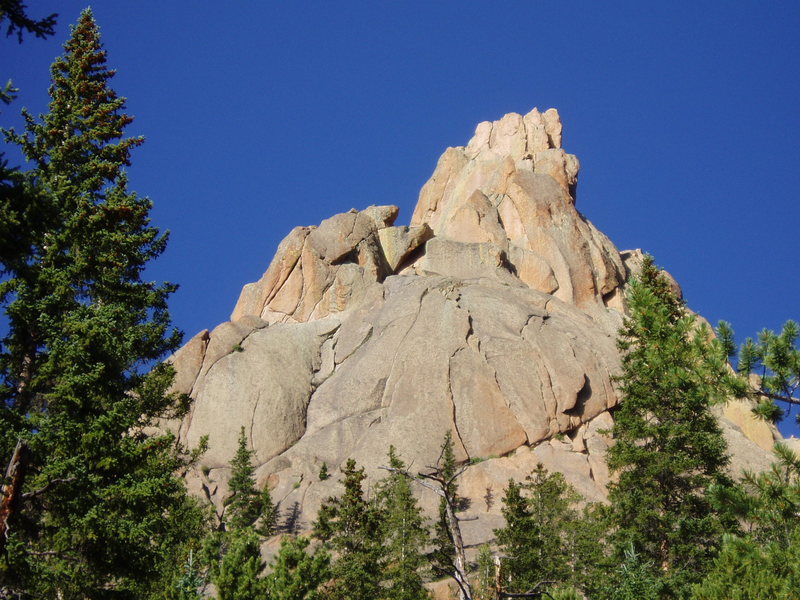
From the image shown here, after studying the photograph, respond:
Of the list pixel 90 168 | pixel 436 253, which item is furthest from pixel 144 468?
pixel 436 253

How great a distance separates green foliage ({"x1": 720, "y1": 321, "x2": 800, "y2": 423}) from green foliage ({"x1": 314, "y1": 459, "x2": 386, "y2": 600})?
78.5 feet

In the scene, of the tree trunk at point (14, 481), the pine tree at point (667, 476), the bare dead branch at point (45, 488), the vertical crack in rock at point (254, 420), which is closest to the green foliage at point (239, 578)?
the bare dead branch at point (45, 488)

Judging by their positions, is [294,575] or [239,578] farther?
[294,575]

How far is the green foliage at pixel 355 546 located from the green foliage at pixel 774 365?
23.9 meters

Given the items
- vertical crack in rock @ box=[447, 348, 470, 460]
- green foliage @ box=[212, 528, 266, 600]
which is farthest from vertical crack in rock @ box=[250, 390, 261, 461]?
green foliage @ box=[212, 528, 266, 600]

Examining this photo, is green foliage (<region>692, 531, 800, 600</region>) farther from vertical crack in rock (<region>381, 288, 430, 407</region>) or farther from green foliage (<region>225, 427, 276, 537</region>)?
vertical crack in rock (<region>381, 288, 430, 407</region>)

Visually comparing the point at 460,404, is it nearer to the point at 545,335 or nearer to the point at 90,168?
the point at 545,335

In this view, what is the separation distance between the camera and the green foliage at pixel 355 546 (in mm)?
38562

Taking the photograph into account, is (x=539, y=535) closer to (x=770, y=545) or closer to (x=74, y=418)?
(x=770, y=545)

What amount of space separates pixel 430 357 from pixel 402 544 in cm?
2692

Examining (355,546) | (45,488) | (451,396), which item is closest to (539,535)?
(355,546)

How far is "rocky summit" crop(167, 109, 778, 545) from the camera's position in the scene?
2466 inches

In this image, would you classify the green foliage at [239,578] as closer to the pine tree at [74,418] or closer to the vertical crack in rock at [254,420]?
the pine tree at [74,418]

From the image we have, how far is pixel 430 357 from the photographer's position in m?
68.4
